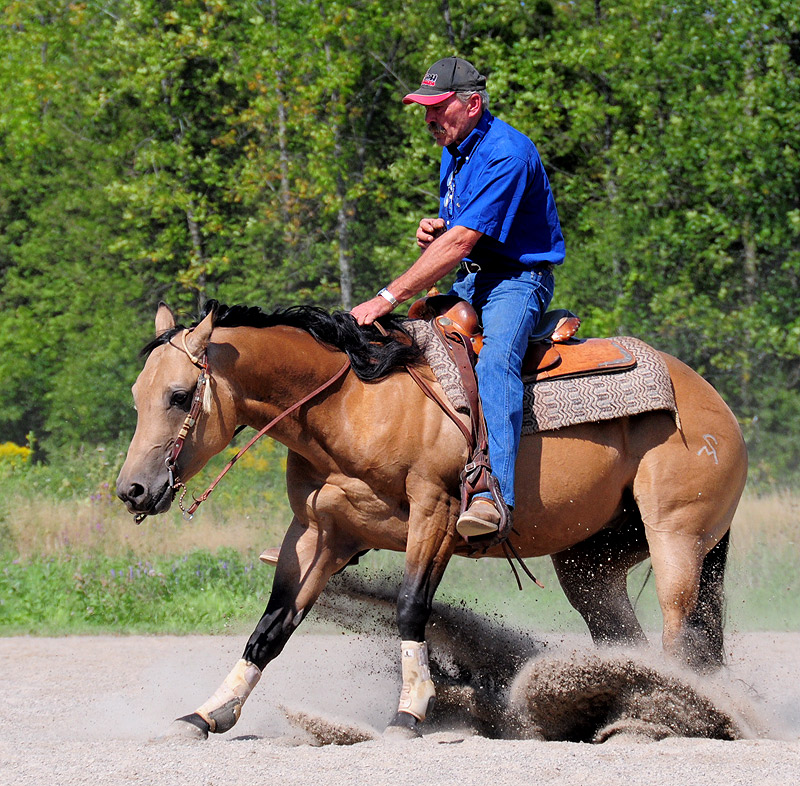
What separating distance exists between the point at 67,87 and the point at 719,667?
57.1 ft

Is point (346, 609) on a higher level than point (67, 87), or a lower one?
lower

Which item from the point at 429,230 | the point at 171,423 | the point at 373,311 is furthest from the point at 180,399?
the point at 429,230

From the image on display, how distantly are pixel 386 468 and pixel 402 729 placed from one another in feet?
3.64

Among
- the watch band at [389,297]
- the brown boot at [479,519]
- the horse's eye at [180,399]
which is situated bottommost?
the brown boot at [479,519]

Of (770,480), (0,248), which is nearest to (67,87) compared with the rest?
(0,248)

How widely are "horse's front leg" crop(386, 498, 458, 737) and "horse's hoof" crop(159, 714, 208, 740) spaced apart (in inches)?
32.1

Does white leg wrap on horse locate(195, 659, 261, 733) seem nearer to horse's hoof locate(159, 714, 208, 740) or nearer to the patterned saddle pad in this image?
horse's hoof locate(159, 714, 208, 740)

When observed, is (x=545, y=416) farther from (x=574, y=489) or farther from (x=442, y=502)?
(x=442, y=502)

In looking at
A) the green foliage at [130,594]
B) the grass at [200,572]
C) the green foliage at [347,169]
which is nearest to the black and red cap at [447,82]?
the grass at [200,572]

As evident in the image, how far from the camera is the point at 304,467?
4.90m

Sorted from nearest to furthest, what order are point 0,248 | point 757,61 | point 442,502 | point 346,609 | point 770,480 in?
1. point 442,502
2. point 346,609
3. point 770,480
4. point 757,61
5. point 0,248

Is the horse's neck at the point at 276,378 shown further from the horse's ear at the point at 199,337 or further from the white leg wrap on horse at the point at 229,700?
the white leg wrap on horse at the point at 229,700

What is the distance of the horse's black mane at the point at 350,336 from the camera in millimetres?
4750

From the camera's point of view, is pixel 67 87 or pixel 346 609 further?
pixel 67 87
